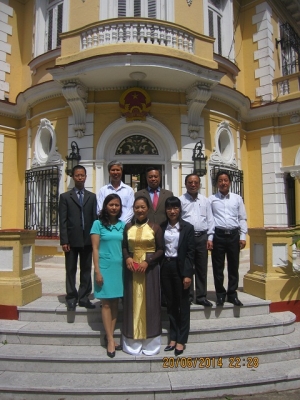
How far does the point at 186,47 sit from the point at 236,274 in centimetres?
624

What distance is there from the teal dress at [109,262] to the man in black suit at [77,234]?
0.74 m

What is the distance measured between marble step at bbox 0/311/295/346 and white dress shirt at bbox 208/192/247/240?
1.20 m

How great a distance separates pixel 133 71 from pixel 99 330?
605cm

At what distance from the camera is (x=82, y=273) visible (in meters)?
4.65

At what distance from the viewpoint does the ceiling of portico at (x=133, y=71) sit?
777cm

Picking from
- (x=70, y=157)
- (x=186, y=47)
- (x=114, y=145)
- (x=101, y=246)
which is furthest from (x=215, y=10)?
(x=101, y=246)

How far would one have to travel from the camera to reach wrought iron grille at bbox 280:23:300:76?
1197 centimetres

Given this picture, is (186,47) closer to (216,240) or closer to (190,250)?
(216,240)

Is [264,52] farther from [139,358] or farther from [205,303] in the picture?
[139,358]

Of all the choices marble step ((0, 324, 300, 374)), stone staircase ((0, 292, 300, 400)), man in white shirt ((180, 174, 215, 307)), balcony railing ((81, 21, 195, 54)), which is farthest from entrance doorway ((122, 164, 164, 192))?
marble step ((0, 324, 300, 374))

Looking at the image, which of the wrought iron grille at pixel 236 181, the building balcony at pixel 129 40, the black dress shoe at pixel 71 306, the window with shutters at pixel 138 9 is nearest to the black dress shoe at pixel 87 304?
the black dress shoe at pixel 71 306

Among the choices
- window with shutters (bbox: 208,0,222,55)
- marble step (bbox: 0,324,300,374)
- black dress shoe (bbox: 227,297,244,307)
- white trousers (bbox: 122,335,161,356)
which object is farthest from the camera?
window with shutters (bbox: 208,0,222,55)

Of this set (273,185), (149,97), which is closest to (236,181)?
(273,185)

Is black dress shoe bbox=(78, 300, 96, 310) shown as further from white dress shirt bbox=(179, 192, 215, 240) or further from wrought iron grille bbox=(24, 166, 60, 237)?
wrought iron grille bbox=(24, 166, 60, 237)
